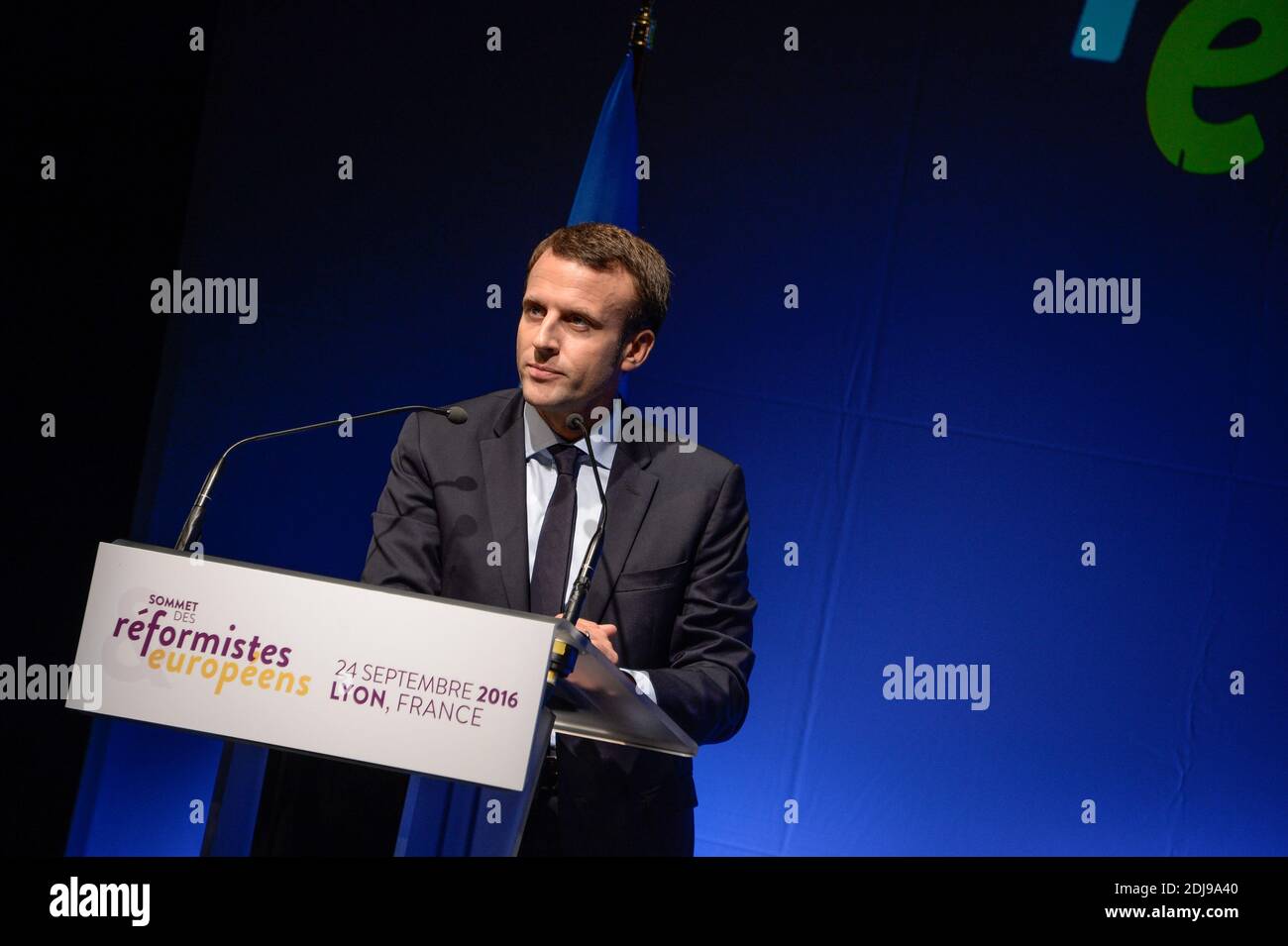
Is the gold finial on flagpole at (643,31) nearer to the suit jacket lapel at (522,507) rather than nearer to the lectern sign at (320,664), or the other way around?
the suit jacket lapel at (522,507)

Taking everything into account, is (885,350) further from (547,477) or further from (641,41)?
(547,477)

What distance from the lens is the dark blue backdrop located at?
11.9 feet

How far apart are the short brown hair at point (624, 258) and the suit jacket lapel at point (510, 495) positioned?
11.7 inches

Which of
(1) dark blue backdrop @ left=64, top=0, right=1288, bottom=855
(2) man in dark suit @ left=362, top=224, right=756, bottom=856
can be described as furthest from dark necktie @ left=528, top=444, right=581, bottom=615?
(1) dark blue backdrop @ left=64, top=0, right=1288, bottom=855

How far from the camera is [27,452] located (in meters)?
3.02

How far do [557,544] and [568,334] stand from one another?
0.41 meters

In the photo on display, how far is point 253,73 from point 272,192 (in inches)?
14.0

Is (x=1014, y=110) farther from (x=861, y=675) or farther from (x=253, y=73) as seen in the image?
(x=253, y=73)

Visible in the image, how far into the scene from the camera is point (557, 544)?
7.62ft

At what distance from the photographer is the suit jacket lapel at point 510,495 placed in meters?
2.29

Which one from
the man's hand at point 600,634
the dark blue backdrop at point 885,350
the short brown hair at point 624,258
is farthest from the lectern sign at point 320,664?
the dark blue backdrop at point 885,350

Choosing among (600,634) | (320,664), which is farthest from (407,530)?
(320,664)

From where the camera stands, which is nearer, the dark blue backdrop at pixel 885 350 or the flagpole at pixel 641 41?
the flagpole at pixel 641 41

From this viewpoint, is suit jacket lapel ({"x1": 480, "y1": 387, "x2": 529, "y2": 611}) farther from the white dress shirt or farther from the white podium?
the white podium
